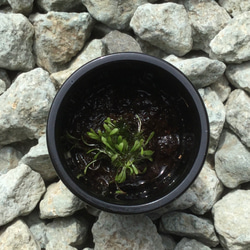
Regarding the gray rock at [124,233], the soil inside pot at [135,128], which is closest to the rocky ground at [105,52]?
the gray rock at [124,233]

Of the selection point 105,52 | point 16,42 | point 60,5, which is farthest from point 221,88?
point 16,42

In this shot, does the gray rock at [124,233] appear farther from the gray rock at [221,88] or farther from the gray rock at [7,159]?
the gray rock at [221,88]

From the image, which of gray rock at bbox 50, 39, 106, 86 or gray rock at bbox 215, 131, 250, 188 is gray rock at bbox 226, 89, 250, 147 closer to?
gray rock at bbox 215, 131, 250, 188

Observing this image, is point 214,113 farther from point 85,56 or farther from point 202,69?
point 85,56

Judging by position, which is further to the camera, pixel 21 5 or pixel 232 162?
pixel 21 5

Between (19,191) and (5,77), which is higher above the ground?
(5,77)

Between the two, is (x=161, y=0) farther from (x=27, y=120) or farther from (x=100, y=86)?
(x=27, y=120)

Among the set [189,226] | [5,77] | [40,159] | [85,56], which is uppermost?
[85,56]
